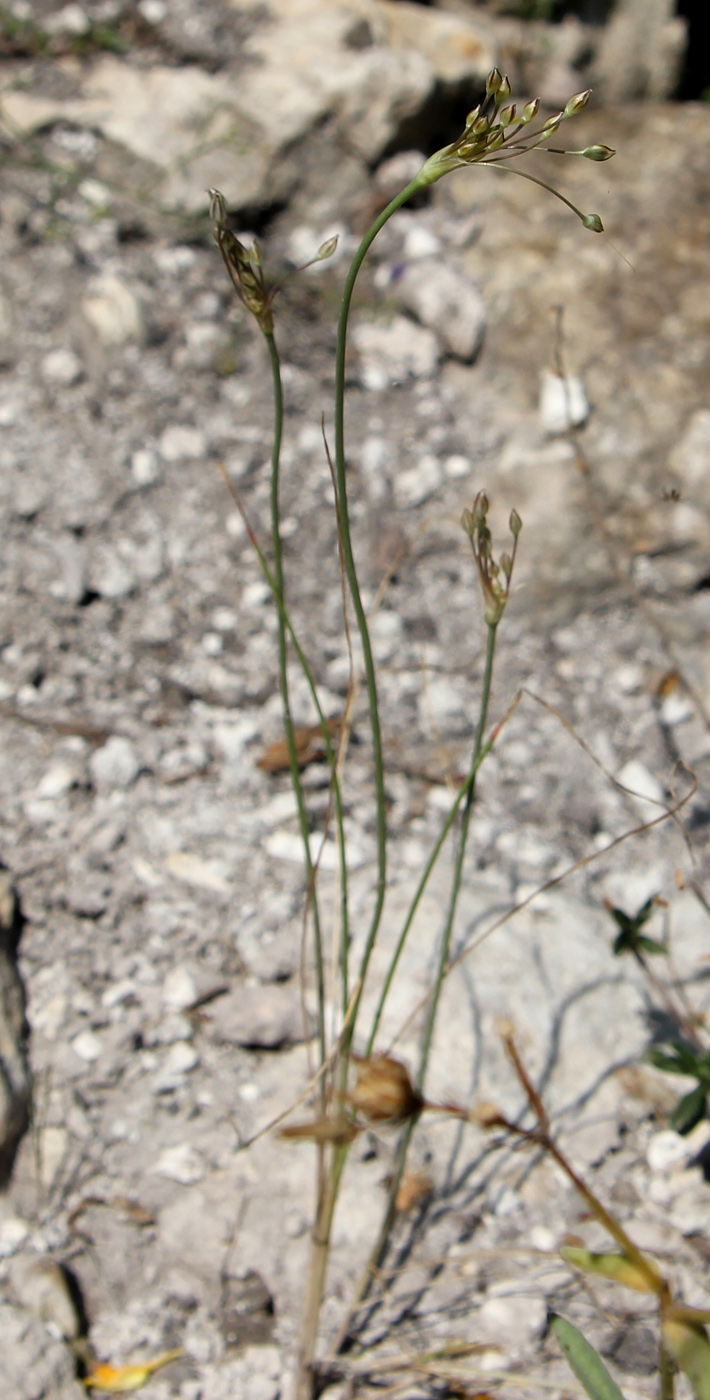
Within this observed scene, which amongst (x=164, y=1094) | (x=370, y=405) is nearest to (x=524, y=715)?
(x=370, y=405)

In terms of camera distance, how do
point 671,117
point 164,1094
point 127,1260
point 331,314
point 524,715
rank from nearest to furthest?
point 127,1260 → point 164,1094 → point 524,715 → point 331,314 → point 671,117

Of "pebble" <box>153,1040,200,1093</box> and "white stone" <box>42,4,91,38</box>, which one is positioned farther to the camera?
"white stone" <box>42,4,91,38</box>

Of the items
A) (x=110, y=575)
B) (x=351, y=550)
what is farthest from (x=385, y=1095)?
(x=110, y=575)

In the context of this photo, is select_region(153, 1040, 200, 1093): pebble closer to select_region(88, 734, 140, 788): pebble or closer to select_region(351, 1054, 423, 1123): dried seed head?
select_region(88, 734, 140, 788): pebble

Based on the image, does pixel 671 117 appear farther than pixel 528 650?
Yes

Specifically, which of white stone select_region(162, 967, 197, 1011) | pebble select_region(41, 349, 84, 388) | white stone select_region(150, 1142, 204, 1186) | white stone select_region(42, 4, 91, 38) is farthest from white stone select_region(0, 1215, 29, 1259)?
white stone select_region(42, 4, 91, 38)

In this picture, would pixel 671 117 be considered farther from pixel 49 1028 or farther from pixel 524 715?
pixel 49 1028
